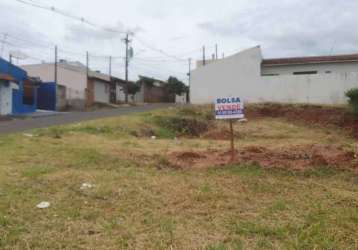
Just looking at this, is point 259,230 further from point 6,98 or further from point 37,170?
point 6,98

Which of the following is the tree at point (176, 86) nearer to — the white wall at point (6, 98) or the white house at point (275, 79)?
the white house at point (275, 79)

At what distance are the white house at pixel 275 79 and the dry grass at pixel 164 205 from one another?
1860 centimetres

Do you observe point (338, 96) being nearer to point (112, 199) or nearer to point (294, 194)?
point (294, 194)

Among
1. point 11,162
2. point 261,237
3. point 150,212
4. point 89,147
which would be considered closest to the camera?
point 261,237

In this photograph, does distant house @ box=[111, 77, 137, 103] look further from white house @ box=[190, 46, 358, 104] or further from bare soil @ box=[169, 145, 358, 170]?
bare soil @ box=[169, 145, 358, 170]

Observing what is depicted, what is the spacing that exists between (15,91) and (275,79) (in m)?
17.5

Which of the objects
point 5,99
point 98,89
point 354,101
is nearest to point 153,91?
point 98,89

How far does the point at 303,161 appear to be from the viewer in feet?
28.6

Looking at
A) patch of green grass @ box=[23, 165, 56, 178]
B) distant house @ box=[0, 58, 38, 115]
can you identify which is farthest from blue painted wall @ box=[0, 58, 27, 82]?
patch of green grass @ box=[23, 165, 56, 178]

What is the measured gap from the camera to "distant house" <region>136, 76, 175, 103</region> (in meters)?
53.8

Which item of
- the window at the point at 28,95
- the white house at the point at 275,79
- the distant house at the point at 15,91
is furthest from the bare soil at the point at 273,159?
the window at the point at 28,95

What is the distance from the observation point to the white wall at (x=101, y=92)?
42116 mm

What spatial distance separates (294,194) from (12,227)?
13.0 feet

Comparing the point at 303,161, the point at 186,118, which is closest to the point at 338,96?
the point at 186,118
